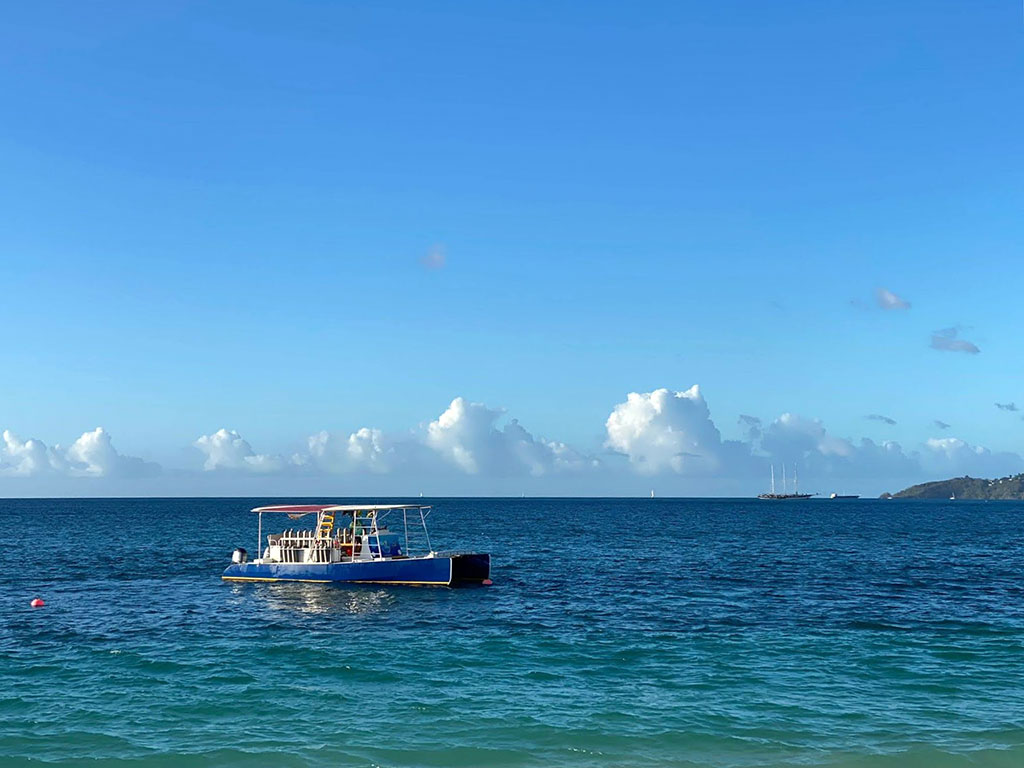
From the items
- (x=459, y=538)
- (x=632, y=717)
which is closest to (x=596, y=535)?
(x=459, y=538)

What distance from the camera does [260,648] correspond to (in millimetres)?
37094

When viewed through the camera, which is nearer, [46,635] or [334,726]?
[334,726]

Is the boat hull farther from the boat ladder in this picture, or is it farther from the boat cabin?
the boat ladder

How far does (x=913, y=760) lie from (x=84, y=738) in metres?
23.4

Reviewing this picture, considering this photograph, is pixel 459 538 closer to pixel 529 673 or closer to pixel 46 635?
pixel 46 635

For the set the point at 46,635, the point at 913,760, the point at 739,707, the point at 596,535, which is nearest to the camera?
the point at 913,760

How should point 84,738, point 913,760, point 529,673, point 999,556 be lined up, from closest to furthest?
point 913,760, point 84,738, point 529,673, point 999,556

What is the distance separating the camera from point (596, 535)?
12469cm

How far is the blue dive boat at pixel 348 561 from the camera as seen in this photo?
56375 millimetres

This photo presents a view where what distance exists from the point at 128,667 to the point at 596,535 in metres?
96.1

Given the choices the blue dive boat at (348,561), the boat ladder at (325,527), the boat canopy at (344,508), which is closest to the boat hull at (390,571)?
the blue dive boat at (348,561)

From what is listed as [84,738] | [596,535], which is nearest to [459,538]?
[596,535]

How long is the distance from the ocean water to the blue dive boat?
1.30 meters

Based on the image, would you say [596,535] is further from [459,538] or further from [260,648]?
[260,648]
